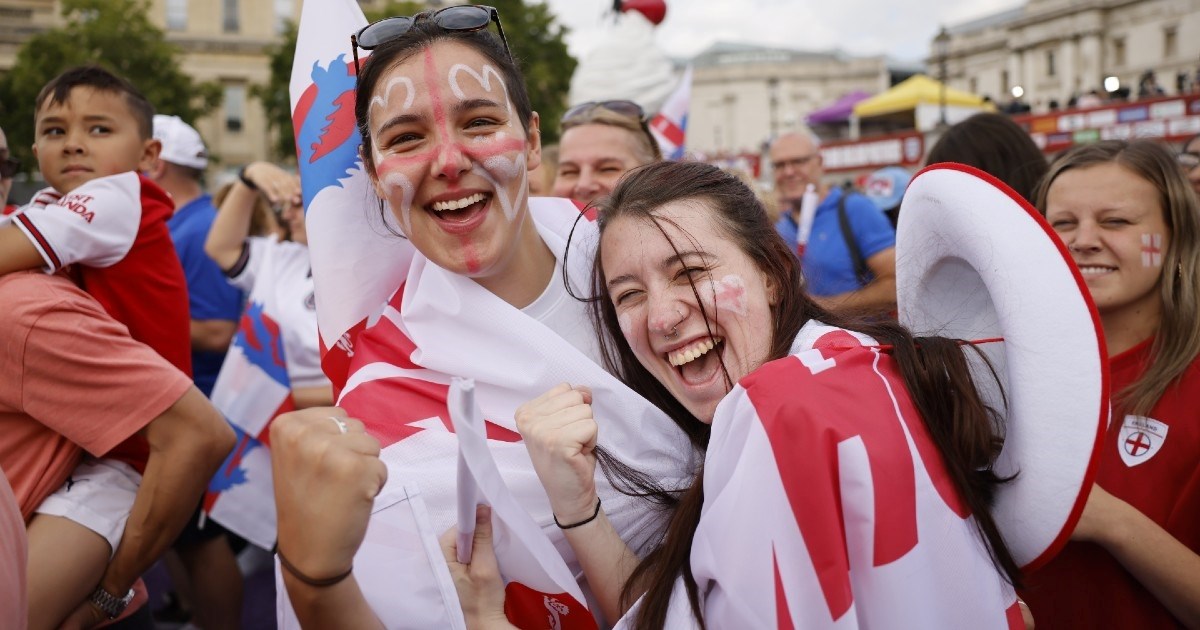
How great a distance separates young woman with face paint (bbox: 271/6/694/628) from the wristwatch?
828 mm

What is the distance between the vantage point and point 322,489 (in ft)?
4.28

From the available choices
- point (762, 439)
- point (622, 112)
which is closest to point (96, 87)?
point (622, 112)

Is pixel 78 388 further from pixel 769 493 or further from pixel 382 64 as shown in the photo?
pixel 769 493

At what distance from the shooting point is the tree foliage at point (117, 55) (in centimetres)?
2266

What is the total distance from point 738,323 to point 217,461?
1.44 metres

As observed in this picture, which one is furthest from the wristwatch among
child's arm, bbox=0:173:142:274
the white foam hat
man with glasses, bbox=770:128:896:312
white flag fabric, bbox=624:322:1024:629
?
man with glasses, bbox=770:128:896:312

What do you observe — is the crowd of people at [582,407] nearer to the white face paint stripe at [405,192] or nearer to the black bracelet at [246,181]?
the white face paint stripe at [405,192]

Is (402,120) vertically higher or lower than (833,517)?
higher

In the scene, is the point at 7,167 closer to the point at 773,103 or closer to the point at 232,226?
the point at 232,226

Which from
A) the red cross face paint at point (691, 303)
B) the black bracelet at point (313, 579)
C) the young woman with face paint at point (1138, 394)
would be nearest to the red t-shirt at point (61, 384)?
the black bracelet at point (313, 579)

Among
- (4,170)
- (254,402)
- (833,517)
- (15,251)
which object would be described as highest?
(4,170)

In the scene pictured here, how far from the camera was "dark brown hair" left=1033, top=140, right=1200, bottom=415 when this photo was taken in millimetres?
1949

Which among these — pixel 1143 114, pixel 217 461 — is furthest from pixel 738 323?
pixel 1143 114

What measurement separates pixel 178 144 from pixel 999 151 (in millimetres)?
3773
